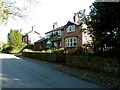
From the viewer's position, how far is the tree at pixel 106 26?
7418mm

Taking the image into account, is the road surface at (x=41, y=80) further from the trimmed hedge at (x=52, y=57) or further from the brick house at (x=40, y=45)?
the brick house at (x=40, y=45)

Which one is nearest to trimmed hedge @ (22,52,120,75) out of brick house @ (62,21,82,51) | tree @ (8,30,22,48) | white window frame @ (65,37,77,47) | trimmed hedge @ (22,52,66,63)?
trimmed hedge @ (22,52,66,63)

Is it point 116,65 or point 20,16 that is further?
point 20,16

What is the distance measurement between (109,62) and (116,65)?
0.55 m

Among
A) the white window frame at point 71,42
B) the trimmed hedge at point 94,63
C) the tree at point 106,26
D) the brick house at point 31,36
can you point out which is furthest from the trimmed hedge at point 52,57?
the brick house at point 31,36

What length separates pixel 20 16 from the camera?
1222cm

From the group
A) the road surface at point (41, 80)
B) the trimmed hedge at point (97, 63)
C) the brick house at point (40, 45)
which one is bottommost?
the road surface at point (41, 80)

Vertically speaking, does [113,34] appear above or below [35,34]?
below

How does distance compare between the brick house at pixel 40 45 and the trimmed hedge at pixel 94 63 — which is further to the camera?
the brick house at pixel 40 45

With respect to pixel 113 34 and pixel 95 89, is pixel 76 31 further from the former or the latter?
pixel 95 89

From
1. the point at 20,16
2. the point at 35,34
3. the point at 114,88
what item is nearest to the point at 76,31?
the point at 20,16

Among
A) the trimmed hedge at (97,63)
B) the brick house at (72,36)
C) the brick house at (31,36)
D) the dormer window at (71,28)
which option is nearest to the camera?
the trimmed hedge at (97,63)

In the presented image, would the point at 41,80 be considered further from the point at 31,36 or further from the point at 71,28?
the point at 31,36

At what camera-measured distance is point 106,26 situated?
8.14 metres
